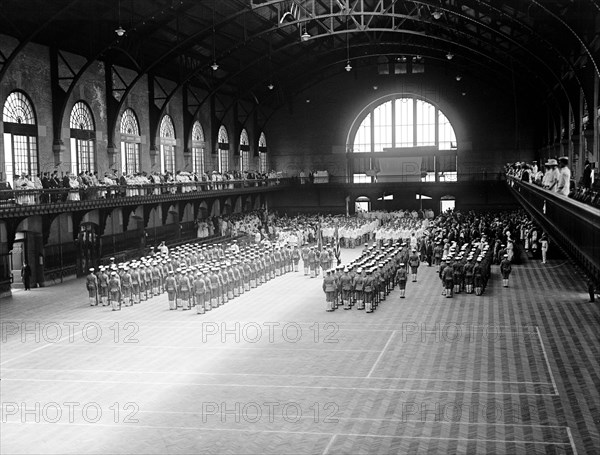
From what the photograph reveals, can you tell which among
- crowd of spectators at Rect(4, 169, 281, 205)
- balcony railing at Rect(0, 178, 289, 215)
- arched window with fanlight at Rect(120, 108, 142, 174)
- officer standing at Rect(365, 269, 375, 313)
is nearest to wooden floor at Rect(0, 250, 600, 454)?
officer standing at Rect(365, 269, 375, 313)

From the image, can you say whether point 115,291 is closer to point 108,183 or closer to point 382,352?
point 108,183

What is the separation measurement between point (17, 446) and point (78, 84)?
2869 centimetres

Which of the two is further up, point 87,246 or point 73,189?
point 73,189

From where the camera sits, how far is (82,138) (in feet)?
130

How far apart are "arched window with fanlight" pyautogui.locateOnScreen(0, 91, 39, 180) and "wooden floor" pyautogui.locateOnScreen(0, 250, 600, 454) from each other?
8.26 metres

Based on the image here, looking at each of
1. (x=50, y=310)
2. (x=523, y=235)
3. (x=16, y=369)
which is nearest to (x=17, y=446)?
(x=16, y=369)

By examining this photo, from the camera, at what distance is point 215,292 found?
2852cm

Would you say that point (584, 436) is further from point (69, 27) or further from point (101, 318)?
point (69, 27)

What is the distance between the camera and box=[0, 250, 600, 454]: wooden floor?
46.4 ft

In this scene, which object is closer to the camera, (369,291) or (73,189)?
(369,291)

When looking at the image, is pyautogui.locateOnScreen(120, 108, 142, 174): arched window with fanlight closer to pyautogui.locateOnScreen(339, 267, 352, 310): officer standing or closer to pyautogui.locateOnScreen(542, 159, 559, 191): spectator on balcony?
pyautogui.locateOnScreen(339, 267, 352, 310): officer standing

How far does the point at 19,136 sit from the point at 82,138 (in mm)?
5365

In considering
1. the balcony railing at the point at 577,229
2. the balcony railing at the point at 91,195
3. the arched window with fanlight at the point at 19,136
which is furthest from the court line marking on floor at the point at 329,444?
the arched window with fanlight at the point at 19,136

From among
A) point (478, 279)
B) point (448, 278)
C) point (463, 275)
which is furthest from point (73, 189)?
point (478, 279)
